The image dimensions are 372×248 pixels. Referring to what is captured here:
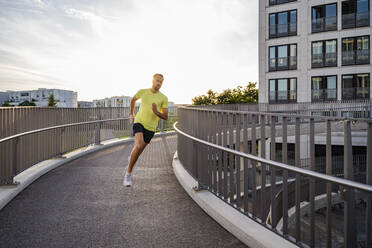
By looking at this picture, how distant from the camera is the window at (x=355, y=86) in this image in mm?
29408

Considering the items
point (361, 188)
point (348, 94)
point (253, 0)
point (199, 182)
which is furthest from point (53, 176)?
point (253, 0)

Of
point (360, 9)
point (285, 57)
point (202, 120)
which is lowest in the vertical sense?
point (202, 120)

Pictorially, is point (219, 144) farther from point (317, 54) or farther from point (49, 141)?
point (317, 54)

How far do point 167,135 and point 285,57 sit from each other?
19792 mm

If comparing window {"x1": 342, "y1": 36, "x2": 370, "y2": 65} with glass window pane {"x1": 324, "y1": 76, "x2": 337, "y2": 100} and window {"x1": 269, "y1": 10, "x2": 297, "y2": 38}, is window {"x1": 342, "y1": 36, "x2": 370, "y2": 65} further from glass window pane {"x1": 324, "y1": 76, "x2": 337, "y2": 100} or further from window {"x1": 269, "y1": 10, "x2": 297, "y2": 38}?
window {"x1": 269, "y1": 10, "x2": 297, "y2": 38}

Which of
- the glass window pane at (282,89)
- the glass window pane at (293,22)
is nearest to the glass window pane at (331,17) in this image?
the glass window pane at (293,22)

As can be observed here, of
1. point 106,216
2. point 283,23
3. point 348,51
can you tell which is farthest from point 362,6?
point 106,216

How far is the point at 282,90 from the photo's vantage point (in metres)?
32.7

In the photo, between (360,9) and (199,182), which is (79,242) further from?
(360,9)

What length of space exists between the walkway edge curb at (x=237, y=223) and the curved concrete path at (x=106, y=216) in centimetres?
9

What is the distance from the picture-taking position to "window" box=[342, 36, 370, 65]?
1157 inches

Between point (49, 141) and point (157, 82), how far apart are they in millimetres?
3506

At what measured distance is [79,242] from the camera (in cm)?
357

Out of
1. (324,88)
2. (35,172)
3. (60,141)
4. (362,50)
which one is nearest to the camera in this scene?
(35,172)
